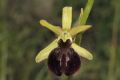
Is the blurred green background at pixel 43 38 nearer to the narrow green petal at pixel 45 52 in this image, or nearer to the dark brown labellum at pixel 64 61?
the narrow green petal at pixel 45 52

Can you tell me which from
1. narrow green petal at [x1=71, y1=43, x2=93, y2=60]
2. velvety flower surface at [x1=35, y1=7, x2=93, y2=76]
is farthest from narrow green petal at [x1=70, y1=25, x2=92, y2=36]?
narrow green petal at [x1=71, y1=43, x2=93, y2=60]

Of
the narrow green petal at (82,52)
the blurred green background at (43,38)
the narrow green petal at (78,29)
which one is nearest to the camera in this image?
the narrow green petal at (78,29)

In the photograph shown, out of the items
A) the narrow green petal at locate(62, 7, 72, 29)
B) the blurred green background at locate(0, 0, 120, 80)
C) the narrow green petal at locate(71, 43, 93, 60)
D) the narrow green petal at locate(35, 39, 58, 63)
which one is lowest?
the blurred green background at locate(0, 0, 120, 80)

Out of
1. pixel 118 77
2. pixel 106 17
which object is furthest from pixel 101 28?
pixel 118 77

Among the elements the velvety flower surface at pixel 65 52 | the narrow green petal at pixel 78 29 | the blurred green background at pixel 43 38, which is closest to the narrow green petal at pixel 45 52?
the velvety flower surface at pixel 65 52

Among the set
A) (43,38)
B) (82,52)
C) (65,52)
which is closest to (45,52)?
(65,52)

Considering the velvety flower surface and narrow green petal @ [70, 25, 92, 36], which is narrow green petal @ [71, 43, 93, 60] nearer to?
the velvety flower surface

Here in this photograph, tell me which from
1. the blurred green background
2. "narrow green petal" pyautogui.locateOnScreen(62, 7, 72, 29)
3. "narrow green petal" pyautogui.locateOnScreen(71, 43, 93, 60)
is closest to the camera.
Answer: "narrow green petal" pyautogui.locateOnScreen(71, 43, 93, 60)

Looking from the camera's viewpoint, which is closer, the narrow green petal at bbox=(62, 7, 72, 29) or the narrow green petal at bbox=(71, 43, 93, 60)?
the narrow green petal at bbox=(71, 43, 93, 60)
